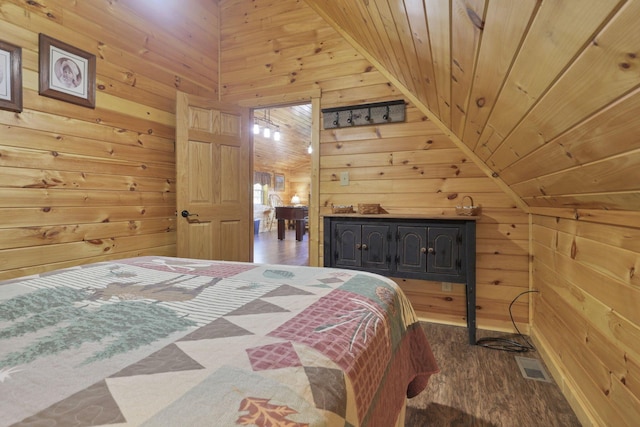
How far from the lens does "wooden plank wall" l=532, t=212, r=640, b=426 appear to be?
1048mm

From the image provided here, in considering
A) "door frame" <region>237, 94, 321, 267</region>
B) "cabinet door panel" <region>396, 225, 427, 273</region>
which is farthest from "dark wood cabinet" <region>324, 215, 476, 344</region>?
"door frame" <region>237, 94, 321, 267</region>

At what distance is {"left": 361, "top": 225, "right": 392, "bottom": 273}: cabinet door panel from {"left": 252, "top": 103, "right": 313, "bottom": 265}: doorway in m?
2.39

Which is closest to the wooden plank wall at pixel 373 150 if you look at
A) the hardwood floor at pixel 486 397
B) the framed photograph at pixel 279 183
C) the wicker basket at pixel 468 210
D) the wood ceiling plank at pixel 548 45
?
the wicker basket at pixel 468 210

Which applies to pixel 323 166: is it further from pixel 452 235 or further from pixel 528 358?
pixel 528 358

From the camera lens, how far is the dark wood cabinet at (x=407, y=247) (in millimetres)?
2201

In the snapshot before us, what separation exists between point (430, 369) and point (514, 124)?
94 centimetres

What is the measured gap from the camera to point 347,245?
8.19ft

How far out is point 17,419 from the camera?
390 millimetres

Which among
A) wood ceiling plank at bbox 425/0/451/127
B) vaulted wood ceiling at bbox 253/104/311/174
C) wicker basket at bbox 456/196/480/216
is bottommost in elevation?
wicker basket at bbox 456/196/480/216

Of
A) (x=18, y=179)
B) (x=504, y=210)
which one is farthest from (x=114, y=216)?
(x=504, y=210)

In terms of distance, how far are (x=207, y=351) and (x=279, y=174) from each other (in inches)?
435

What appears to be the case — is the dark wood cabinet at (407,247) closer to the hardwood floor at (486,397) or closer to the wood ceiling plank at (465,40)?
the hardwood floor at (486,397)

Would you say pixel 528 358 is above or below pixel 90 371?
below

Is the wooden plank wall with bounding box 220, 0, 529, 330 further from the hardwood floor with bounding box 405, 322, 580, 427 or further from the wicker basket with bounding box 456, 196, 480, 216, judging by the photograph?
A: the hardwood floor with bounding box 405, 322, 580, 427
